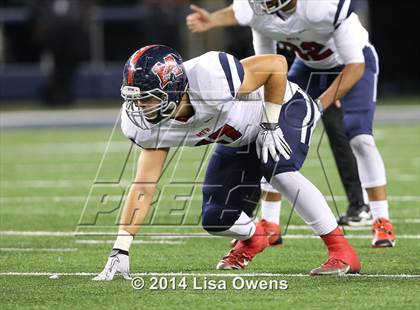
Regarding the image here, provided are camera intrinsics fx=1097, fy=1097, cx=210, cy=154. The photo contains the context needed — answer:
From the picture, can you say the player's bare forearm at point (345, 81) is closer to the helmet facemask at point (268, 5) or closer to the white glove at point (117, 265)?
the helmet facemask at point (268, 5)

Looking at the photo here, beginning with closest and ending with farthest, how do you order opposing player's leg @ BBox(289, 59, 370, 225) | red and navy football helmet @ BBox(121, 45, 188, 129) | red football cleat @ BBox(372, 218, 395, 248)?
1. red and navy football helmet @ BBox(121, 45, 188, 129)
2. red football cleat @ BBox(372, 218, 395, 248)
3. opposing player's leg @ BBox(289, 59, 370, 225)

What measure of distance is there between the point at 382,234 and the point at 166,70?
5.96 feet

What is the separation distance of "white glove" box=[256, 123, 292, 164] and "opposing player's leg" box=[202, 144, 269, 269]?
265 mm

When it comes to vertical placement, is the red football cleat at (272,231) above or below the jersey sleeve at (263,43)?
below

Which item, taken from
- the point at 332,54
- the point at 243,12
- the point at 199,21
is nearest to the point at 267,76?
the point at 243,12

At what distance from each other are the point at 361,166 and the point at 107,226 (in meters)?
1.68

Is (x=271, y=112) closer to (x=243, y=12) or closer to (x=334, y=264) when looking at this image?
(x=334, y=264)

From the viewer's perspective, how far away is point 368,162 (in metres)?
6.01

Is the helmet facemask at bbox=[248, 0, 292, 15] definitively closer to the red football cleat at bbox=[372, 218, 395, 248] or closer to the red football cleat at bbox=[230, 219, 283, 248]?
the red football cleat at bbox=[230, 219, 283, 248]

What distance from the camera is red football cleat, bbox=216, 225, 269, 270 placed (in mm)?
5125

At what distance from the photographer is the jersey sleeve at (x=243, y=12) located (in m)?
5.77

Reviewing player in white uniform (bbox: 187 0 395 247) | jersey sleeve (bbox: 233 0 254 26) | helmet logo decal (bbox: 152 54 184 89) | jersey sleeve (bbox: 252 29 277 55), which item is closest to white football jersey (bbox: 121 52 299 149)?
helmet logo decal (bbox: 152 54 184 89)

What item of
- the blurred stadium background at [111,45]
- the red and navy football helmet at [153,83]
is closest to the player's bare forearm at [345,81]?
the red and navy football helmet at [153,83]

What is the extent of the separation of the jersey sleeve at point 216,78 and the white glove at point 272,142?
22 cm
